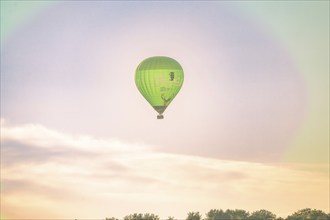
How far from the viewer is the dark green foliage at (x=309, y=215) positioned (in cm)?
17600

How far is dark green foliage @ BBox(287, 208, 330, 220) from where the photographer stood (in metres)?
176

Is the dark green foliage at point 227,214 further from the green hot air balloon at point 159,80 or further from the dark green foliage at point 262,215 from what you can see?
the green hot air balloon at point 159,80

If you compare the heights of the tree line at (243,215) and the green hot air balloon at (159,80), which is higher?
the green hot air balloon at (159,80)

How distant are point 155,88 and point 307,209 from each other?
36108mm

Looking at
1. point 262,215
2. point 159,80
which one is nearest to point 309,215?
point 262,215

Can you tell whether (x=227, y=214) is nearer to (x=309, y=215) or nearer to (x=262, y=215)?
(x=262, y=215)

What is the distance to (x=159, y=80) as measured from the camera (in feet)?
518

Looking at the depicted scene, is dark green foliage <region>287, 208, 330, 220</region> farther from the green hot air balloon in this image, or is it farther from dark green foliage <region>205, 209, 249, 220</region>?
the green hot air balloon

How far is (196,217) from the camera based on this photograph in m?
167

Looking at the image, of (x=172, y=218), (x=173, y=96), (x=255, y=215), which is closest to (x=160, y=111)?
(x=173, y=96)

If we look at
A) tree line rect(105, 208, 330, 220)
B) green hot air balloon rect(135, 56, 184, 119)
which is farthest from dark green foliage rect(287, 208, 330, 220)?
green hot air balloon rect(135, 56, 184, 119)

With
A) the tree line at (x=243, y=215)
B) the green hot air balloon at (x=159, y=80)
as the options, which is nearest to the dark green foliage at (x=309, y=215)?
the tree line at (x=243, y=215)

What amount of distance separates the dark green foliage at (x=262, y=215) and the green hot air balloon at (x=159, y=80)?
25563 millimetres

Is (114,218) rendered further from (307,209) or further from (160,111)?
(307,209)
